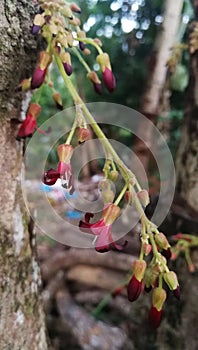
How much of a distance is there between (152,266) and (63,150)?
0.17 metres

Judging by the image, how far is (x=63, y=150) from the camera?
0.47m

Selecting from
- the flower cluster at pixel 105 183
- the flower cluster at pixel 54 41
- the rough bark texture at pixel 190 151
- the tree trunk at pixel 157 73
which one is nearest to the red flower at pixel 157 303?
the flower cluster at pixel 105 183

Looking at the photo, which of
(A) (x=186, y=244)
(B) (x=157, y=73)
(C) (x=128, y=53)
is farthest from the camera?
(C) (x=128, y=53)

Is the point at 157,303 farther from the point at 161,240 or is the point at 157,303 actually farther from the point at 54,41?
the point at 54,41

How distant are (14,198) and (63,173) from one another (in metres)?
0.18

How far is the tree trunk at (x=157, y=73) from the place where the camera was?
143 centimetres

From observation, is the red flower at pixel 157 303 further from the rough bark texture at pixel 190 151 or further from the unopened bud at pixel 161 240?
the rough bark texture at pixel 190 151

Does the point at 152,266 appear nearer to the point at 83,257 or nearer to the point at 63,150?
the point at 63,150

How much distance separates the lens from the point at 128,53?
72.6 inches

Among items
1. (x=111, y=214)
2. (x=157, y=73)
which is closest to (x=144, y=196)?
(x=111, y=214)

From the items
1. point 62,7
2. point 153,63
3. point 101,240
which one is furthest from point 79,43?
point 153,63

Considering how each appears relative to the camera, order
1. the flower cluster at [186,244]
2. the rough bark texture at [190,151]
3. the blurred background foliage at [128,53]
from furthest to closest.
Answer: the blurred background foliage at [128,53], the rough bark texture at [190,151], the flower cluster at [186,244]

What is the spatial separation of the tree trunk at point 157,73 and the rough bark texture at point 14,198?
34.8 inches

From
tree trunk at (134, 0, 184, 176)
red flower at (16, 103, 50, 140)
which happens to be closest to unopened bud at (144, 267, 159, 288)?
red flower at (16, 103, 50, 140)
